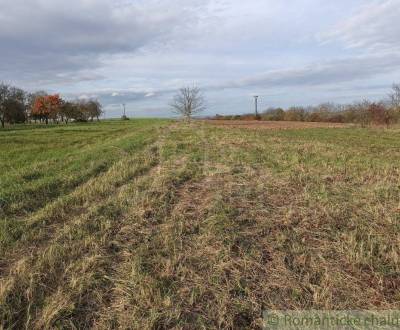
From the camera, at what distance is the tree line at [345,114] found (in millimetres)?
44438

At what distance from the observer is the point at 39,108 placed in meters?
93.1

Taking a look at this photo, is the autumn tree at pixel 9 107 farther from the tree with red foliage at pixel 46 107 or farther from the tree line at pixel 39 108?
the tree with red foliage at pixel 46 107

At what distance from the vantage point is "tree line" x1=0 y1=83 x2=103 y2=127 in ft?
239

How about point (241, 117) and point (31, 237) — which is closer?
point (31, 237)

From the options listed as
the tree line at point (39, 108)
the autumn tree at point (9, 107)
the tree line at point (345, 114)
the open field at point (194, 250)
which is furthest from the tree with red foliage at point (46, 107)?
the open field at point (194, 250)

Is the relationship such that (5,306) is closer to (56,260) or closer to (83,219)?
(56,260)

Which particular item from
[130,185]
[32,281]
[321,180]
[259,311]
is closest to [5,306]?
[32,281]

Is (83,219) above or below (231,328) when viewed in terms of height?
above

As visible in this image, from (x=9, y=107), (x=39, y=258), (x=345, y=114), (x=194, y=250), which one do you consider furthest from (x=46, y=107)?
(x=194, y=250)

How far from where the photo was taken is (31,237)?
5.61 metres

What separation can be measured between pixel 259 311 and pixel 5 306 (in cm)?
261

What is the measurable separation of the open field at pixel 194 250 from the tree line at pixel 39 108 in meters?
72.8

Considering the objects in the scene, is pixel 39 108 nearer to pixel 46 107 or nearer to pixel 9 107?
pixel 46 107

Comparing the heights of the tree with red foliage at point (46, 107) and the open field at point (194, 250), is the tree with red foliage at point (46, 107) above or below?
above
